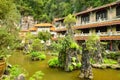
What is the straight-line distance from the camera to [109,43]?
122ft

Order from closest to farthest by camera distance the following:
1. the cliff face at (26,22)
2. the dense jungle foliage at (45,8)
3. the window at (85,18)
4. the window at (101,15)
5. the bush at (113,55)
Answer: the bush at (113,55), the window at (101,15), the window at (85,18), the dense jungle foliage at (45,8), the cliff face at (26,22)

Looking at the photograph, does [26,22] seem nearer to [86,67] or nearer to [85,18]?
[85,18]

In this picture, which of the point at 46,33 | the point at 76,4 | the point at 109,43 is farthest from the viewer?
the point at 76,4

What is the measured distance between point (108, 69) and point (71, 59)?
4779 mm

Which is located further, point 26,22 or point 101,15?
point 26,22

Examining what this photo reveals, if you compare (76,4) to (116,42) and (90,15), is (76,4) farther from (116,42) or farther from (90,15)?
(116,42)

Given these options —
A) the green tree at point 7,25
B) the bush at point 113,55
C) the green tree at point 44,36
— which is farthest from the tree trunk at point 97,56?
the green tree at point 44,36

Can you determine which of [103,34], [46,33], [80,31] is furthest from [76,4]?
[103,34]

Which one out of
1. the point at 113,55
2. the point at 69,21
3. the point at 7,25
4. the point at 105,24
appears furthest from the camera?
the point at 69,21

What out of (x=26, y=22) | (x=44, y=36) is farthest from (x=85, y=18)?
(x=26, y=22)

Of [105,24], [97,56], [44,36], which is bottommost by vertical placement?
[97,56]

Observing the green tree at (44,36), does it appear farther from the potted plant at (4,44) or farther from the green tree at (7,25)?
the potted plant at (4,44)

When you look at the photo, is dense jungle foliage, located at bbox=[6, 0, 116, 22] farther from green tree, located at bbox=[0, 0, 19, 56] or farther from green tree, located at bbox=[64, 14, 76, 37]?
green tree, located at bbox=[0, 0, 19, 56]

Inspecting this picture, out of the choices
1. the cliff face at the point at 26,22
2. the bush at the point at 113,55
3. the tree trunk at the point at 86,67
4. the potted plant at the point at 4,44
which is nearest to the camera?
the potted plant at the point at 4,44
